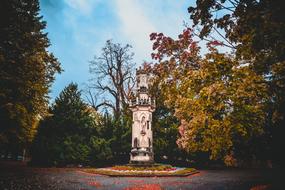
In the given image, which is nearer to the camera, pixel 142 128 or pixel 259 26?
pixel 259 26

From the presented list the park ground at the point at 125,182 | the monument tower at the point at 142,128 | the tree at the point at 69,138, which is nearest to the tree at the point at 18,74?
the park ground at the point at 125,182

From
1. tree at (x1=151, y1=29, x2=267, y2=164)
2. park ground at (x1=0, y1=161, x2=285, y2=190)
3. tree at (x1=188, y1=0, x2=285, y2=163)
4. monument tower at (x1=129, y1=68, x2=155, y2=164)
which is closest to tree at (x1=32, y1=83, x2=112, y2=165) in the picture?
monument tower at (x1=129, y1=68, x2=155, y2=164)

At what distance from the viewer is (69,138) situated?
31875mm

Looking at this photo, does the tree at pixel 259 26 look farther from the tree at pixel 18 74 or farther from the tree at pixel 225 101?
the tree at pixel 18 74

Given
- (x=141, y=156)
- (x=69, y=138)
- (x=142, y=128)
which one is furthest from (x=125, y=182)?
(x=69, y=138)

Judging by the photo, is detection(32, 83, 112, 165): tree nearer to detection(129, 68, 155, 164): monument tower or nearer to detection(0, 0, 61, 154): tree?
detection(129, 68, 155, 164): monument tower

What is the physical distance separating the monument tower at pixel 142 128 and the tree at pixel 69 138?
502 cm

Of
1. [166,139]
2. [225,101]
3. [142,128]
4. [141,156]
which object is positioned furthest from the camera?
[166,139]

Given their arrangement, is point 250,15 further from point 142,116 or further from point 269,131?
point 142,116

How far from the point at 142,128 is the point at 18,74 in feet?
47.2

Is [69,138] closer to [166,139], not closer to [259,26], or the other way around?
[166,139]

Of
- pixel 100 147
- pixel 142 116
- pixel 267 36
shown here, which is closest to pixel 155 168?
pixel 142 116

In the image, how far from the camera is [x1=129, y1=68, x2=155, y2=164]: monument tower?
28.9 m

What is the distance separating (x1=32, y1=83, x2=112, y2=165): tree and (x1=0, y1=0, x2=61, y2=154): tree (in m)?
7.81
